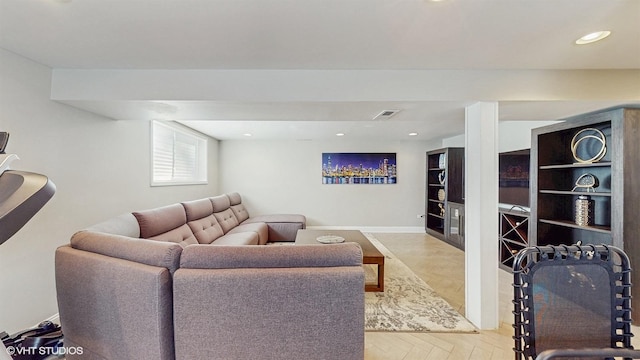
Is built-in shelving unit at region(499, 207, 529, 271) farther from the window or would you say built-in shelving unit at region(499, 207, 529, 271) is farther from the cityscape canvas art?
the window

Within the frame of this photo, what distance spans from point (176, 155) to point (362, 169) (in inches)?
148

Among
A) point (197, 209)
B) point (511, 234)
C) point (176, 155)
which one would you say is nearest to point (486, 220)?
point (511, 234)

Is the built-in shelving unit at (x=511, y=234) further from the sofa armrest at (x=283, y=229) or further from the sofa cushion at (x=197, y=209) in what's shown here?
the sofa cushion at (x=197, y=209)

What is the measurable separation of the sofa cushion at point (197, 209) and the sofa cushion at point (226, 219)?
21cm

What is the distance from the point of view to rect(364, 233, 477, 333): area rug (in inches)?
83.4

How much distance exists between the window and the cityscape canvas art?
263 cm

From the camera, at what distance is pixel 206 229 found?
11.7 ft

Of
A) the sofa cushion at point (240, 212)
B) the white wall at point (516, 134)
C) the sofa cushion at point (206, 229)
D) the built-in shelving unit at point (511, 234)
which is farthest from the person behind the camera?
the sofa cushion at point (240, 212)

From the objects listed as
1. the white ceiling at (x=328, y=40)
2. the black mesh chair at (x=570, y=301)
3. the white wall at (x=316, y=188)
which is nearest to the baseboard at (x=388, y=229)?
the white wall at (x=316, y=188)

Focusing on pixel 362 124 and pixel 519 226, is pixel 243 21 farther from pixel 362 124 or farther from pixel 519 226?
pixel 519 226

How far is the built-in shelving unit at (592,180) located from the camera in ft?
6.89

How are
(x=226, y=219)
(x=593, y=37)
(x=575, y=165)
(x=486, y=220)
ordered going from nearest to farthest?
(x=593, y=37) < (x=486, y=220) < (x=575, y=165) < (x=226, y=219)

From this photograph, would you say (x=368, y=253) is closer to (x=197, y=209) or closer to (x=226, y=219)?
(x=197, y=209)

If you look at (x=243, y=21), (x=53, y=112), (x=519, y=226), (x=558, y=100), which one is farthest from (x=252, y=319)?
(x=519, y=226)
